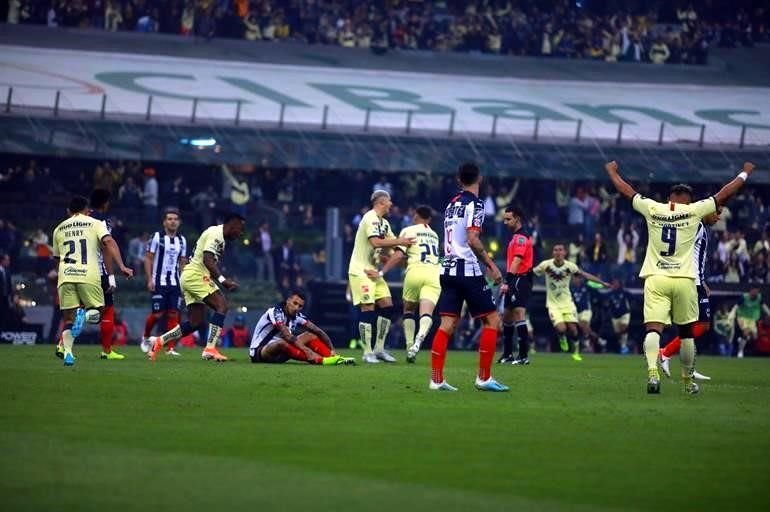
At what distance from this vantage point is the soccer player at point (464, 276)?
55.5ft

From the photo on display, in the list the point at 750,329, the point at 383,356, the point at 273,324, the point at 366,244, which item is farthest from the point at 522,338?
the point at 750,329

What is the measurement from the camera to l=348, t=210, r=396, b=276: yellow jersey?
81.5 feet

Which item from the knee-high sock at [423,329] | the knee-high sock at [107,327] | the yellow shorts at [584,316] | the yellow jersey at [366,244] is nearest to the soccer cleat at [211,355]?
the knee-high sock at [107,327]

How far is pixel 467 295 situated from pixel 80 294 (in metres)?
6.95

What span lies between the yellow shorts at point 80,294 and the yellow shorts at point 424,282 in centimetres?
593

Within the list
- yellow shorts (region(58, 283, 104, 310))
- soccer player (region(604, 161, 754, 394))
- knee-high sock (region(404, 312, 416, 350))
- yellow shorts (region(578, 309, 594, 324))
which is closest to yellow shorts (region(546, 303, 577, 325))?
yellow shorts (region(578, 309, 594, 324))

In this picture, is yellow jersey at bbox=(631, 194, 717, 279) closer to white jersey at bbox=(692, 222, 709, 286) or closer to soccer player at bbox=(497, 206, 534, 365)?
white jersey at bbox=(692, 222, 709, 286)

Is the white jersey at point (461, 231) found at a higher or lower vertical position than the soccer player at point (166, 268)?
higher

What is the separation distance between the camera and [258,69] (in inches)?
1994

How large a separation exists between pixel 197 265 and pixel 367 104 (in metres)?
23.6

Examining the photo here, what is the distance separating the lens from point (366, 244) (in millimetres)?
25422

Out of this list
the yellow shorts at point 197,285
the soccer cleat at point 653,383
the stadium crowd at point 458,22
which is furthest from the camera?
the stadium crowd at point 458,22

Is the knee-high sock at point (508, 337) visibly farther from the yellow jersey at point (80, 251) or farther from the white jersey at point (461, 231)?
the white jersey at point (461, 231)

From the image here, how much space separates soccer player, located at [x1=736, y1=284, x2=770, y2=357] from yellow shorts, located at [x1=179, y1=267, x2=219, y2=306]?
1811cm
